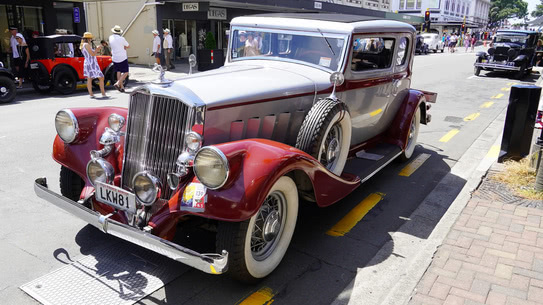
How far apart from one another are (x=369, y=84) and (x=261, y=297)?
284 cm

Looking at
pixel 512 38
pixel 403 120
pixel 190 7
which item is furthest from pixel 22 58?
pixel 512 38

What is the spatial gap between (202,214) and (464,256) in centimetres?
223

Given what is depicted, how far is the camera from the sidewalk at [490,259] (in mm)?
3066

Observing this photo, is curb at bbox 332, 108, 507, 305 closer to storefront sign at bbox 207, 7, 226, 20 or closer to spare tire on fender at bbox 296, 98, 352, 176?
spare tire on fender at bbox 296, 98, 352, 176

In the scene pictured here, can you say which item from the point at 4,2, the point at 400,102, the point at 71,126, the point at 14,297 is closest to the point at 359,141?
Result: the point at 400,102

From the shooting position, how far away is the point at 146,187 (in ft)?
10.0

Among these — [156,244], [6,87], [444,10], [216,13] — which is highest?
[444,10]

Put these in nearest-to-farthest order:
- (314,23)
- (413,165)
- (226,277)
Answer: (226,277), (314,23), (413,165)

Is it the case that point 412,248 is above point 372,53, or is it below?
below

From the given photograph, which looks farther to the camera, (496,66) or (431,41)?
(431,41)

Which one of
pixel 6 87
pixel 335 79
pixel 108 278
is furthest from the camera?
pixel 6 87

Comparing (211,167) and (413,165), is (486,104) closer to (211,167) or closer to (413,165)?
(413,165)

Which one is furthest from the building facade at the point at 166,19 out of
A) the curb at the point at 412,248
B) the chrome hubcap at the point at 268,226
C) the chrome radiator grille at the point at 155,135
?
the chrome hubcap at the point at 268,226

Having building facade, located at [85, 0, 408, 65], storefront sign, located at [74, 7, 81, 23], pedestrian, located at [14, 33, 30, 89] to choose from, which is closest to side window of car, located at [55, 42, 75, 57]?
pedestrian, located at [14, 33, 30, 89]
